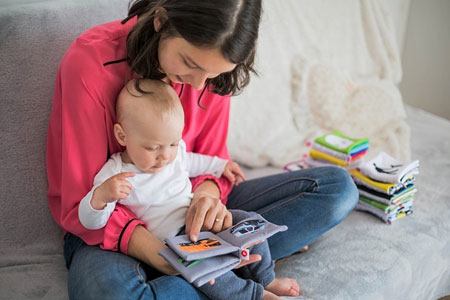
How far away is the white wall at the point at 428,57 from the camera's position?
275cm

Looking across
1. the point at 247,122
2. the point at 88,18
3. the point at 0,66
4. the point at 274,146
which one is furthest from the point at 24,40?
the point at 274,146

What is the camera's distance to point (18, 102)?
1369 millimetres

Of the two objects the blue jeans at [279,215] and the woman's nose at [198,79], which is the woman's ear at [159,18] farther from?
the blue jeans at [279,215]

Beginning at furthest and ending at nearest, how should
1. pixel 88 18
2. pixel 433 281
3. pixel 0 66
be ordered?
pixel 433 281 < pixel 88 18 < pixel 0 66

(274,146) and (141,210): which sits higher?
(141,210)

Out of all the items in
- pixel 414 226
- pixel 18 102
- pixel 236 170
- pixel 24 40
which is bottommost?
pixel 414 226

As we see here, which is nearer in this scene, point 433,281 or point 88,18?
point 88,18

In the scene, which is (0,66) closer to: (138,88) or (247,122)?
(138,88)

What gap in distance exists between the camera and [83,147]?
124cm

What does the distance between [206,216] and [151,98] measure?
1.07 feet

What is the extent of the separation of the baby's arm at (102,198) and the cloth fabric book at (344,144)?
37.9 inches

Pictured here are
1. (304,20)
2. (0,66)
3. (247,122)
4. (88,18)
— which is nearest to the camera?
(0,66)

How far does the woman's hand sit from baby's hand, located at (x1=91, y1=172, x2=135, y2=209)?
7.7 inches

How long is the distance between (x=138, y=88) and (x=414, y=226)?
3.46ft
